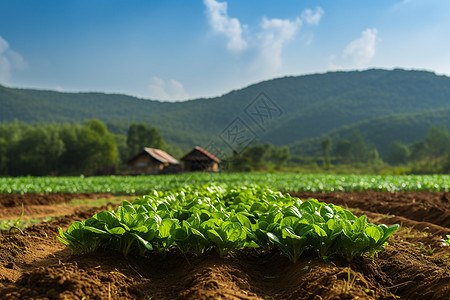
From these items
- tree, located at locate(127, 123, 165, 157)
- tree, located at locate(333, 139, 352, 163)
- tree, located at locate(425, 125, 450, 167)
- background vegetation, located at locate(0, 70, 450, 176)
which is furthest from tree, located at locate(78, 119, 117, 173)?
tree, located at locate(425, 125, 450, 167)

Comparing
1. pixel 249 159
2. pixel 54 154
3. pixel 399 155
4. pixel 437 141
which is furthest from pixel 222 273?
pixel 399 155

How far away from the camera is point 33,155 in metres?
53.2

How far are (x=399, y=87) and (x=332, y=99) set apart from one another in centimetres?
2701

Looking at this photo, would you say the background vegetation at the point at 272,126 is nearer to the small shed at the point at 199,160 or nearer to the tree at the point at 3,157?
the tree at the point at 3,157

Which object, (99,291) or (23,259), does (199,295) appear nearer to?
(99,291)

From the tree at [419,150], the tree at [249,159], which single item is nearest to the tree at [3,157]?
the tree at [249,159]

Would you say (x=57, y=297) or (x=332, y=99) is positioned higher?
(x=332, y=99)

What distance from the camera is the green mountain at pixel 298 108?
7688 centimetres

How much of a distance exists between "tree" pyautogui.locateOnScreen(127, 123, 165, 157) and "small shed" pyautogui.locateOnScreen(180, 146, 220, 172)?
71.9 feet

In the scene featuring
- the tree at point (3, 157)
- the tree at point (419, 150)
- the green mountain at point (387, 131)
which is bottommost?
the tree at point (3, 157)

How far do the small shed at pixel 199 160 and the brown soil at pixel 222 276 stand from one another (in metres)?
32.7

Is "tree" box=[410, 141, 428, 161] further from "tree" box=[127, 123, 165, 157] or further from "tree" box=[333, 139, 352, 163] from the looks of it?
"tree" box=[127, 123, 165, 157]

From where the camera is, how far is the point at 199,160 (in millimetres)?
37906

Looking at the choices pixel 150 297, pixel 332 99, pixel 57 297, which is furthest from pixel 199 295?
pixel 332 99
